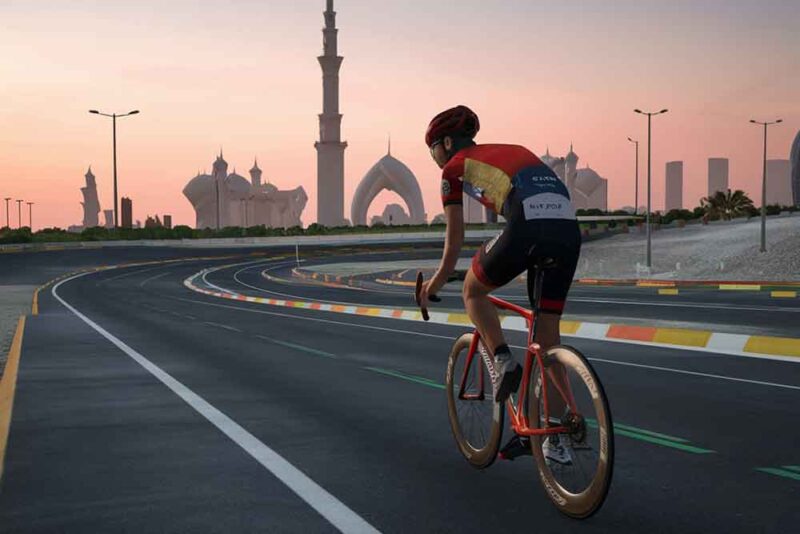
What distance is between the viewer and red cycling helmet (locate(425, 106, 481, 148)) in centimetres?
574

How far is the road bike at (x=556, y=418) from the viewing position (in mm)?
4609

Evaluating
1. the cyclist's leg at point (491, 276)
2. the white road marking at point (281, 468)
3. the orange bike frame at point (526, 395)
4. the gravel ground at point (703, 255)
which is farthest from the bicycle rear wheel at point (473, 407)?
the gravel ground at point (703, 255)

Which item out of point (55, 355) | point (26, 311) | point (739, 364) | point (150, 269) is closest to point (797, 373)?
point (739, 364)

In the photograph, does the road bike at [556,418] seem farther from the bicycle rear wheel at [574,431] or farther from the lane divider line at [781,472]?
the lane divider line at [781,472]

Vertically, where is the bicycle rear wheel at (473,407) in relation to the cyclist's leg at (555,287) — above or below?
below

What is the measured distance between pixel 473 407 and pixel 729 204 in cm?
14214

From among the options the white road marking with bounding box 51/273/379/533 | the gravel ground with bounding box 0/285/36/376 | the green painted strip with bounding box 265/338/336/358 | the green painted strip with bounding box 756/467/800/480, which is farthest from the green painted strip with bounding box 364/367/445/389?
the gravel ground with bounding box 0/285/36/376

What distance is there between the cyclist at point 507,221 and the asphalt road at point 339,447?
80 centimetres

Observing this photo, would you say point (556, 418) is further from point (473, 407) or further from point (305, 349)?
point (305, 349)

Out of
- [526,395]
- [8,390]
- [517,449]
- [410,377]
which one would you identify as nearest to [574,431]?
[526,395]

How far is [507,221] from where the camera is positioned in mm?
5262

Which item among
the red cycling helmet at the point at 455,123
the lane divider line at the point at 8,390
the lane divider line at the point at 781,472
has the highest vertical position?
the red cycling helmet at the point at 455,123

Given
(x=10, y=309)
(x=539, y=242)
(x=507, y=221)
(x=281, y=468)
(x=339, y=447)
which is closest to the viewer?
(x=539, y=242)

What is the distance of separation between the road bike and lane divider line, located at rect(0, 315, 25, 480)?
10.4ft
